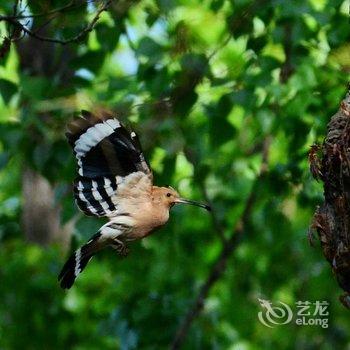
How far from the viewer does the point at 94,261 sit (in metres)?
10.6

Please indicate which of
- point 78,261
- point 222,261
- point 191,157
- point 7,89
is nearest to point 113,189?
point 78,261

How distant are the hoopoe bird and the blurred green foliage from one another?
1395 millimetres

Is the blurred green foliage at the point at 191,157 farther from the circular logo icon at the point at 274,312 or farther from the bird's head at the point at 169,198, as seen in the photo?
the bird's head at the point at 169,198

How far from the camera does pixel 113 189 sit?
153 inches

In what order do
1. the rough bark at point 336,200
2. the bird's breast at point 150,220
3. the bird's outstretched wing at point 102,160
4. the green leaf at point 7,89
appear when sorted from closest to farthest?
the bird's outstretched wing at point 102,160, the bird's breast at point 150,220, the rough bark at point 336,200, the green leaf at point 7,89

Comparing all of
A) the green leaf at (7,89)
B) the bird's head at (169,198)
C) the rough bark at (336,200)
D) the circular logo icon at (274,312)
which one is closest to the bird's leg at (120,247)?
the bird's head at (169,198)

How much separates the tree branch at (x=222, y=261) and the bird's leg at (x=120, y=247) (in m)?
5.46

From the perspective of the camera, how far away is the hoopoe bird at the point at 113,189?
377 centimetres

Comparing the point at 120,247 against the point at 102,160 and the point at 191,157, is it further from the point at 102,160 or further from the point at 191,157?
the point at 191,157

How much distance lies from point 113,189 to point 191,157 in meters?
4.38

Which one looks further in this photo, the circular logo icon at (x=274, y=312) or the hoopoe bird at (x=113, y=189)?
the circular logo icon at (x=274, y=312)

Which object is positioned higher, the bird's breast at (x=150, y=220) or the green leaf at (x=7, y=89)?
the green leaf at (x=7, y=89)

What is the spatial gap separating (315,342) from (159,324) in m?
2.94

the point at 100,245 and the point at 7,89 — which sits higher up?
the point at 7,89
